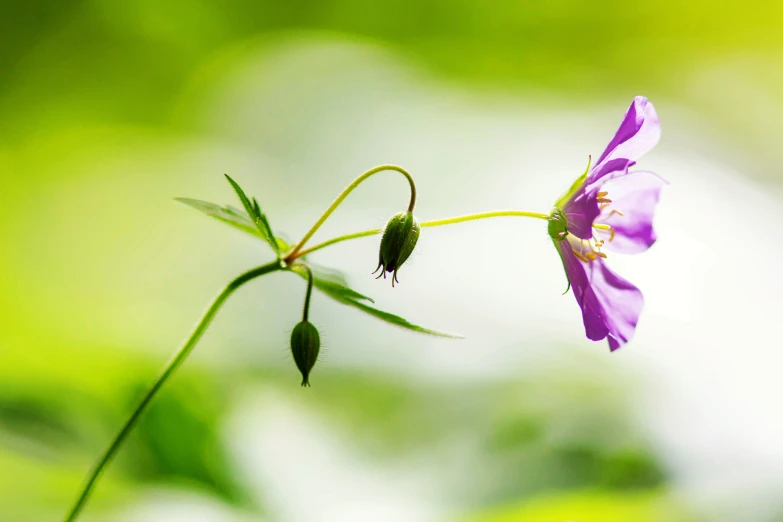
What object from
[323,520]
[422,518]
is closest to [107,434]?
[323,520]

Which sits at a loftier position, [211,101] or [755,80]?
[755,80]

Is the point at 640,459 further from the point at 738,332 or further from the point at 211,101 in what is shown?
the point at 211,101

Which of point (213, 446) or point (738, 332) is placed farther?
point (738, 332)

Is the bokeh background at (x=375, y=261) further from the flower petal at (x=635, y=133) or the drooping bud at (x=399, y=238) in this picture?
the flower petal at (x=635, y=133)

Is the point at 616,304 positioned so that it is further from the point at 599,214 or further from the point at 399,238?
the point at 399,238

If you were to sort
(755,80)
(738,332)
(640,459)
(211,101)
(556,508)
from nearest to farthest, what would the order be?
1. (556,508)
2. (640,459)
3. (738,332)
4. (211,101)
5. (755,80)

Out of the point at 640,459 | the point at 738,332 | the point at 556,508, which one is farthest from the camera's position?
the point at 738,332

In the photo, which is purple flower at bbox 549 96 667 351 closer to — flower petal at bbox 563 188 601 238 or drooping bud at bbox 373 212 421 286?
flower petal at bbox 563 188 601 238
